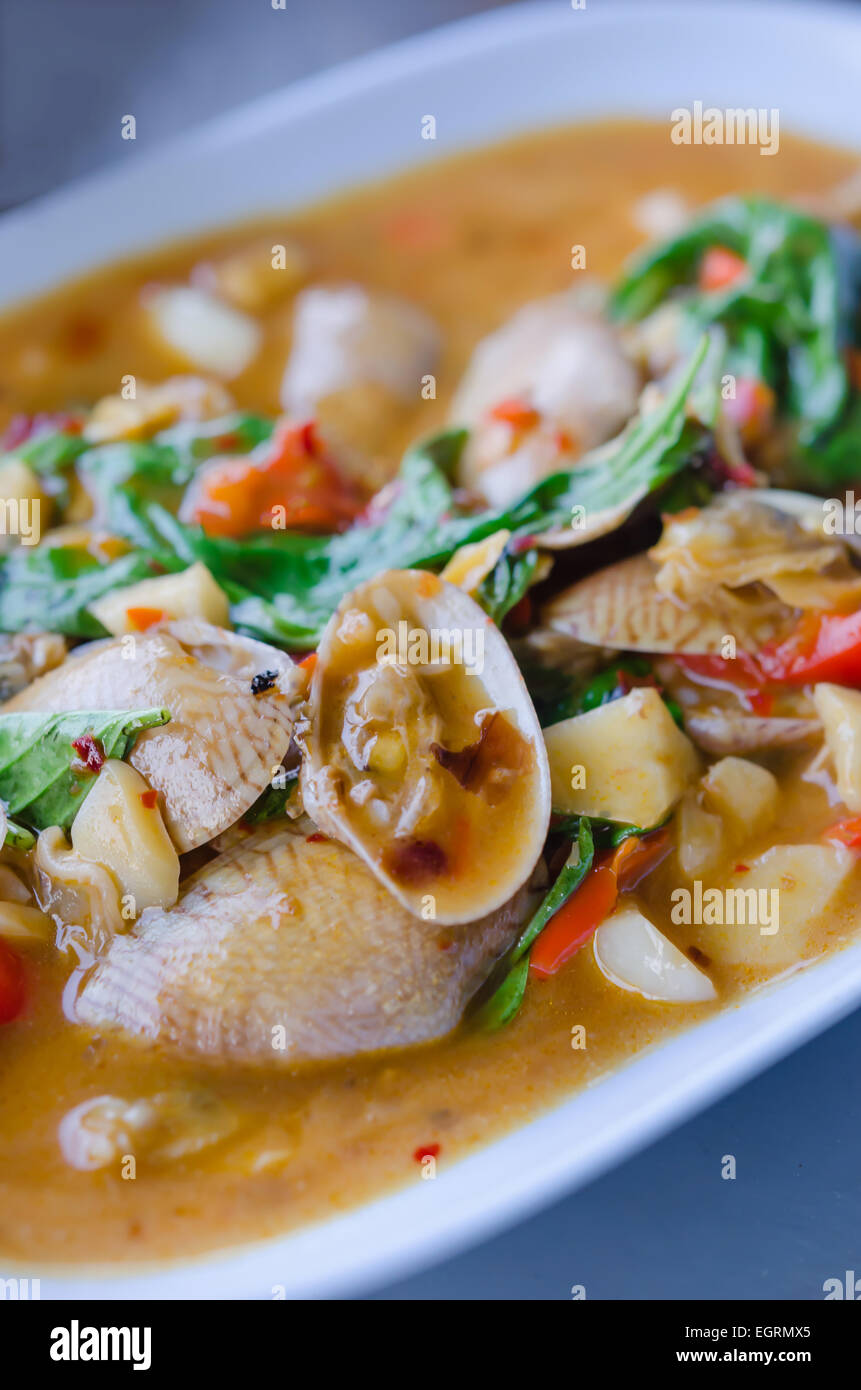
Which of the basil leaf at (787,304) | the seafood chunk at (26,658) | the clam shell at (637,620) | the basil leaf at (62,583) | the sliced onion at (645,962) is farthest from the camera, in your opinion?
the basil leaf at (787,304)

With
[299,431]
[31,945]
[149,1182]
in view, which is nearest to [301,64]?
[299,431]

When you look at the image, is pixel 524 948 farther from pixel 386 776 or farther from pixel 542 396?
pixel 542 396

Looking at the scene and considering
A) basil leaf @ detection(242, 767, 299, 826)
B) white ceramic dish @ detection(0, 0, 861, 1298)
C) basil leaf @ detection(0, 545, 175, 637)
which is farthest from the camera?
white ceramic dish @ detection(0, 0, 861, 1298)

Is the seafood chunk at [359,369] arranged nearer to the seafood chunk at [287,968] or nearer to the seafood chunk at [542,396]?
the seafood chunk at [542,396]

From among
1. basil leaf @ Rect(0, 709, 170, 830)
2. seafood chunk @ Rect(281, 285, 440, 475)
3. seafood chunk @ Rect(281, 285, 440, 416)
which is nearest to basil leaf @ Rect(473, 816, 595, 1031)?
basil leaf @ Rect(0, 709, 170, 830)

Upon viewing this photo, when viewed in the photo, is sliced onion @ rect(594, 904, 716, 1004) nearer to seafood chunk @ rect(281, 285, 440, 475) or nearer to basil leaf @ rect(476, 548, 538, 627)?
basil leaf @ rect(476, 548, 538, 627)

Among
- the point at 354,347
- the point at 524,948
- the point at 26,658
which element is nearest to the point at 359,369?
the point at 354,347

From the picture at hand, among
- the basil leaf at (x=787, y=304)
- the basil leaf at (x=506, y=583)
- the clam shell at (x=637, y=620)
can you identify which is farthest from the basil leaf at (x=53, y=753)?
the basil leaf at (x=787, y=304)

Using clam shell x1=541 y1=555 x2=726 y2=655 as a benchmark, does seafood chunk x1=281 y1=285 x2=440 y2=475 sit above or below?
above
